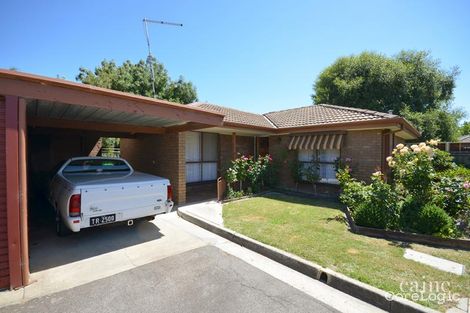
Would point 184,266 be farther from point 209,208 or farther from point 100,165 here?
point 100,165

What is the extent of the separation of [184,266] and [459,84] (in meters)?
33.7

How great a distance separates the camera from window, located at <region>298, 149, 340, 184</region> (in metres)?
9.57

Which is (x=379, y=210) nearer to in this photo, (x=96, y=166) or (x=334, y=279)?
(x=334, y=279)

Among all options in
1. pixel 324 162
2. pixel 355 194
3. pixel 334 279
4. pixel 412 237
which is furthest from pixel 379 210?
pixel 324 162

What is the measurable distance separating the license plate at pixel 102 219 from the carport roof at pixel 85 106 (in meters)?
2.10

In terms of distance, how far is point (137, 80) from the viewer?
77.0 ft

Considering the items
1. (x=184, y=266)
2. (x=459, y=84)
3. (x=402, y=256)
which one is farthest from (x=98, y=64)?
(x=459, y=84)

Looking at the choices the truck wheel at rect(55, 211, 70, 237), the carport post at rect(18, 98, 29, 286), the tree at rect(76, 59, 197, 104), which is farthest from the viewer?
the tree at rect(76, 59, 197, 104)

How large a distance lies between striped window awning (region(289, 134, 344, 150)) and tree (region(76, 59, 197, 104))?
→ 18431 mm

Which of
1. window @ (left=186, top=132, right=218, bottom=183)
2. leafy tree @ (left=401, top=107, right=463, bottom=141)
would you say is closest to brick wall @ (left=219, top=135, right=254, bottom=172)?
window @ (left=186, top=132, right=218, bottom=183)

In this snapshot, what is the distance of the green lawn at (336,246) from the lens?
3337 millimetres

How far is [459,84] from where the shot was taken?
81.3 ft

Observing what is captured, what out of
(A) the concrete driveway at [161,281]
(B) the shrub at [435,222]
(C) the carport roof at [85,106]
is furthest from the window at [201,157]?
(B) the shrub at [435,222]

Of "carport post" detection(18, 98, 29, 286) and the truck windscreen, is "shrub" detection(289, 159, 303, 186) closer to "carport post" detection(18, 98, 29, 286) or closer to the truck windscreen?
the truck windscreen
